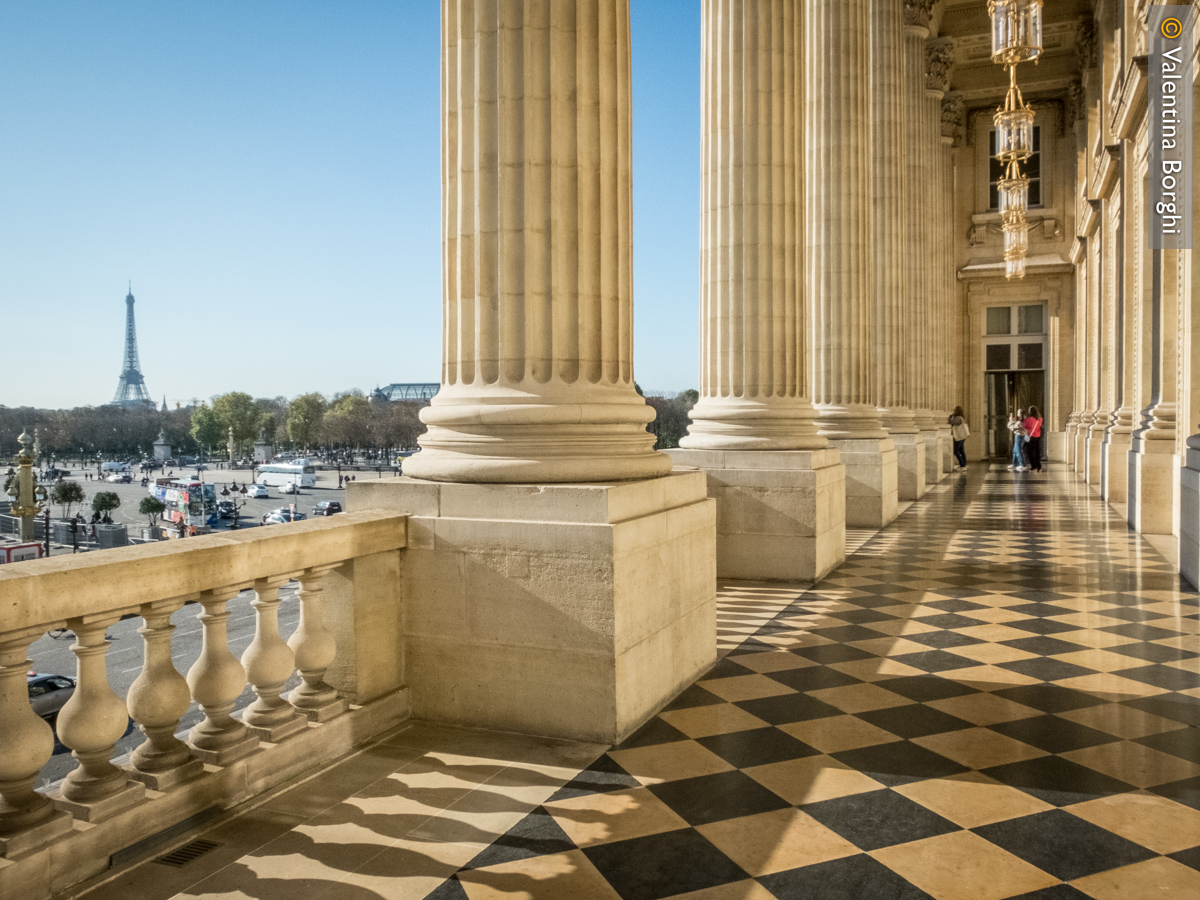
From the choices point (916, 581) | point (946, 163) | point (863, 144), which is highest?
point (946, 163)

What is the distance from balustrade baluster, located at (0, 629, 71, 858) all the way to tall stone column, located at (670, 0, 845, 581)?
294 inches

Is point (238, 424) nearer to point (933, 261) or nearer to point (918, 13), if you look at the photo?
point (933, 261)

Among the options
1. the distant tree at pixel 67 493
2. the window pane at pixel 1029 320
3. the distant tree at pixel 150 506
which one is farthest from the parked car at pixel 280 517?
the window pane at pixel 1029 320

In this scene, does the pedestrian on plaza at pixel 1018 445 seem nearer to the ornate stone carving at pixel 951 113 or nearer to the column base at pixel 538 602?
the ornate stone carving at pixel 951 113

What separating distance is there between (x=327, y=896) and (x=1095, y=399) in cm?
2548

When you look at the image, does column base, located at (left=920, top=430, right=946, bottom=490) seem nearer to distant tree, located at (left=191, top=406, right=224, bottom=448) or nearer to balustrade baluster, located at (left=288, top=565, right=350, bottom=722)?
distant tree, located at (left=191, top=406, right=224, bottom=448)

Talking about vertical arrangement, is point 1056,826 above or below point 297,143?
below

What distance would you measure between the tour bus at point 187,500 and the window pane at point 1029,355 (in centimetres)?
2771

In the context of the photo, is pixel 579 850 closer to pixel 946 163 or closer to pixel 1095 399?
pixel 1095 399

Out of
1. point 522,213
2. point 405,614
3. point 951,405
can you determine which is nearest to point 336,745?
point 405,614

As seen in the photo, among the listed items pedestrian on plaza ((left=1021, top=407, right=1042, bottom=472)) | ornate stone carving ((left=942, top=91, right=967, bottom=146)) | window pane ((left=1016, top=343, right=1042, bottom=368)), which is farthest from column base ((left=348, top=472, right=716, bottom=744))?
window pane ((left=1016, top=343, right=1042, bottom=368))

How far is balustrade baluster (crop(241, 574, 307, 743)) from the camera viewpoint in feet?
14.1

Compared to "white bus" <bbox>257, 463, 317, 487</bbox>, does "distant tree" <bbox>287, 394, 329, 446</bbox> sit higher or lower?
higher

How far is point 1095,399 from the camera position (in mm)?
24359
